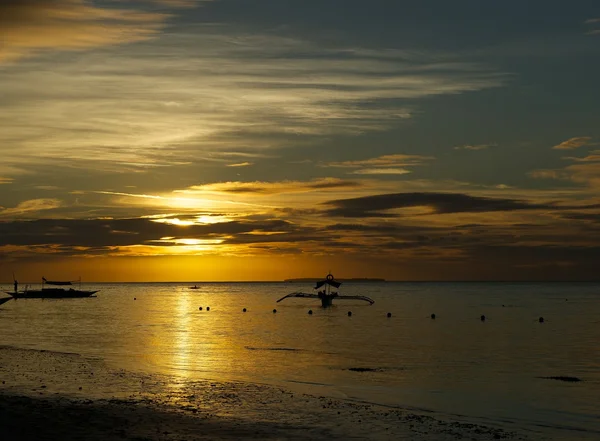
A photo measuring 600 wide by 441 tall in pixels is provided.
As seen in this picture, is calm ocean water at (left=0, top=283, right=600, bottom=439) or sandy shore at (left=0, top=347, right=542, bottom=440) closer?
sandy shore at (left=0, top=347, right=542, bottom=440)

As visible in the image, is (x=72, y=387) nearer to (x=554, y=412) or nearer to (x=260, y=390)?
(x=260, y=390)

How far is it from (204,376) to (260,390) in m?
7.83

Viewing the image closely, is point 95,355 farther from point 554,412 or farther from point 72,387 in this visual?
point 554,412

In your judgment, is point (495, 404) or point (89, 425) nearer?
point (89, 425)

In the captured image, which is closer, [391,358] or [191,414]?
[191,414]

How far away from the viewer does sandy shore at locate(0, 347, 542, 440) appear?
2559 cm

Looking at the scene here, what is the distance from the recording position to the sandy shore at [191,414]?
1008 inches

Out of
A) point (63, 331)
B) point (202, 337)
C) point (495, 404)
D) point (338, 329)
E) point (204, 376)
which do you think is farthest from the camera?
point (338, 329)

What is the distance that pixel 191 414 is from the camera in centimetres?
2945

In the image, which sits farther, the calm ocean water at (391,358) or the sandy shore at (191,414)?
the calm ocean water at (391,358)

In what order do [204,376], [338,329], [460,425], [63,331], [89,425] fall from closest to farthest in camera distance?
[89,425] → [460,425] → [204,376] → [63,331] → [338,329]

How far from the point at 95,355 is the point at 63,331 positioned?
32102mm

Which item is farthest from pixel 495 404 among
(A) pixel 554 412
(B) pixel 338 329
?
(B) pixel 338 329

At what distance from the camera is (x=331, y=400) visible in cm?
3516
